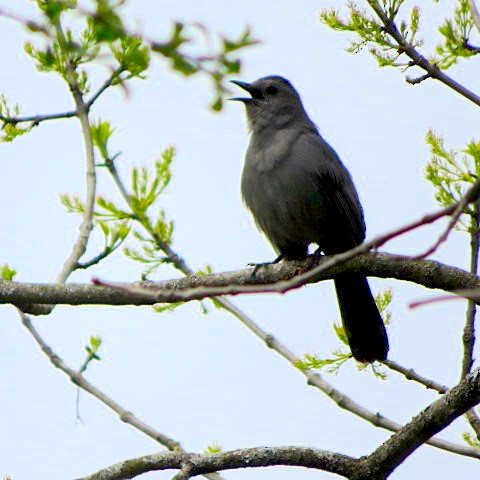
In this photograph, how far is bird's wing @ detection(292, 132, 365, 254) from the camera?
220 inches

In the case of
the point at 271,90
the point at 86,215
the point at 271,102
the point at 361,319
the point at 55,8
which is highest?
the point at 271,90

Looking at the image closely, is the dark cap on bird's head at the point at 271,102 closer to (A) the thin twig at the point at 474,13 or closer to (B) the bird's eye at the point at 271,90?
(B) the bird's eye at the point at 271,90

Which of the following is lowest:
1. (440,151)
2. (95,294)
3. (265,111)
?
(95,294)

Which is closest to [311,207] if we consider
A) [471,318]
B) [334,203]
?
[334,203]

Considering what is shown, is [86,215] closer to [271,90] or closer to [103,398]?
[103,398]

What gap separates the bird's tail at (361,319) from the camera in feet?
17.2

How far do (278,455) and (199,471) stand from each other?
329 millimetres

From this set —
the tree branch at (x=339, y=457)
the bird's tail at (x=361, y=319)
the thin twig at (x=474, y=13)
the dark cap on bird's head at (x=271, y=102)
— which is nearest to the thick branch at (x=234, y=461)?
the tree branch at (x=339, y=457)

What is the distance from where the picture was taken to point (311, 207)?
5.52 m

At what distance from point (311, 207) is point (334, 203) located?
0.17 metres

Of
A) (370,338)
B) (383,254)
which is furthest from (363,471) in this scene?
(370,338)

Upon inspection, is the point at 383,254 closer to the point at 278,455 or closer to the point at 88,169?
the point at 278,455

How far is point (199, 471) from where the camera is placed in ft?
11.4

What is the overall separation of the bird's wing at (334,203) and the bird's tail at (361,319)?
26 cm
